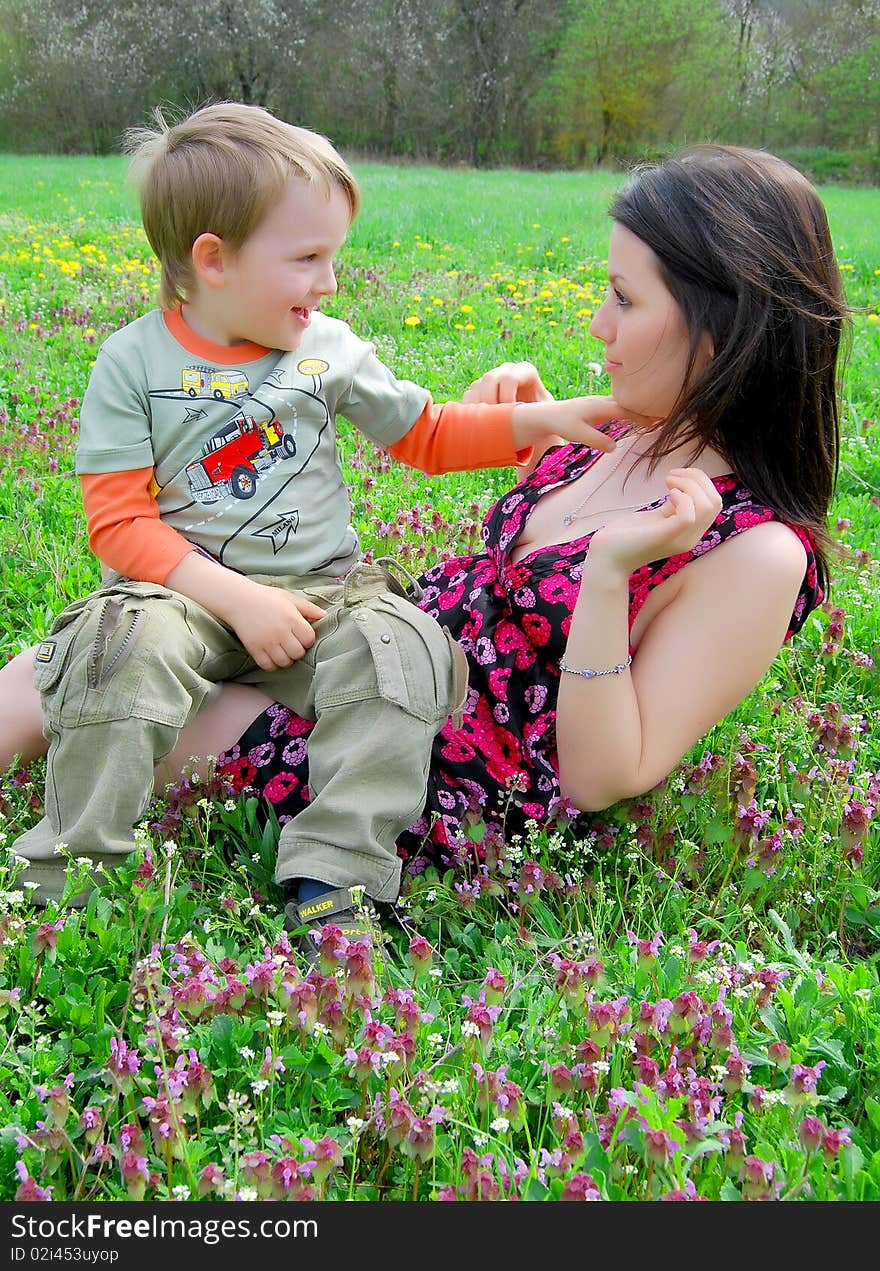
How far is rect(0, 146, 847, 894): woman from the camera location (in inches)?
95.8

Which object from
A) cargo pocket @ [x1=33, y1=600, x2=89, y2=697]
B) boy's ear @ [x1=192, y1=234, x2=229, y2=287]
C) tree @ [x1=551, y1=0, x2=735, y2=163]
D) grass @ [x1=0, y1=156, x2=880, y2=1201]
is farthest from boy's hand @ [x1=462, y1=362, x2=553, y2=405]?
tree @ [x1=551, y1=0, x2=735, y2=163]

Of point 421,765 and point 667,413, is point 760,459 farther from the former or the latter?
point 421,765

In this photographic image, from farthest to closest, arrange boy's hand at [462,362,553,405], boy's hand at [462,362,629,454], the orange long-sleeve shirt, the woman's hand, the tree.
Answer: the tree < boy's hand at [462,362,553,405] < boy's hand at [462,362,629,454] < the orange long-sleeve shirt < the woman's hand

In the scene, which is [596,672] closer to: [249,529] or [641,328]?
[641,328]

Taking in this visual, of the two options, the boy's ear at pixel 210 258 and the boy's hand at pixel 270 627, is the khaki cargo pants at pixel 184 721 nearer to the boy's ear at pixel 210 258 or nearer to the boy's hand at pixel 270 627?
the boy's hand at pixel 270 627

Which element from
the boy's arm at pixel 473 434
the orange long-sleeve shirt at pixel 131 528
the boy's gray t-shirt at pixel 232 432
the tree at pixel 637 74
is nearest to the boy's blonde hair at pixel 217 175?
the boy's gray t-shirt at pixel 232 432

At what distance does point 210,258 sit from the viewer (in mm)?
2734

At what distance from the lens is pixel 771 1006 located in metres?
2.24

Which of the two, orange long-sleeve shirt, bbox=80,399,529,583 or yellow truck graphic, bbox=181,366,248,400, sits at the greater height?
yellow truck graphic, bbox=181,366,248,400

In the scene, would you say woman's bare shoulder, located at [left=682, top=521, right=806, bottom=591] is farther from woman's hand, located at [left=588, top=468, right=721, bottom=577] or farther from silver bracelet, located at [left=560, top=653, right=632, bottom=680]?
silver bracelet, located at [left=560, top=653, right=632, bottom=680]

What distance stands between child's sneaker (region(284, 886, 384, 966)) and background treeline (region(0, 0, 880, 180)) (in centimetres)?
3114

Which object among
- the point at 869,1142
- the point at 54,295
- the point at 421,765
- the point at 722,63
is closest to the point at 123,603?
the point at 421,765

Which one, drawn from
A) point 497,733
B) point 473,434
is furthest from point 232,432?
point 497,733

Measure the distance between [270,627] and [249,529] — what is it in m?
0.35
